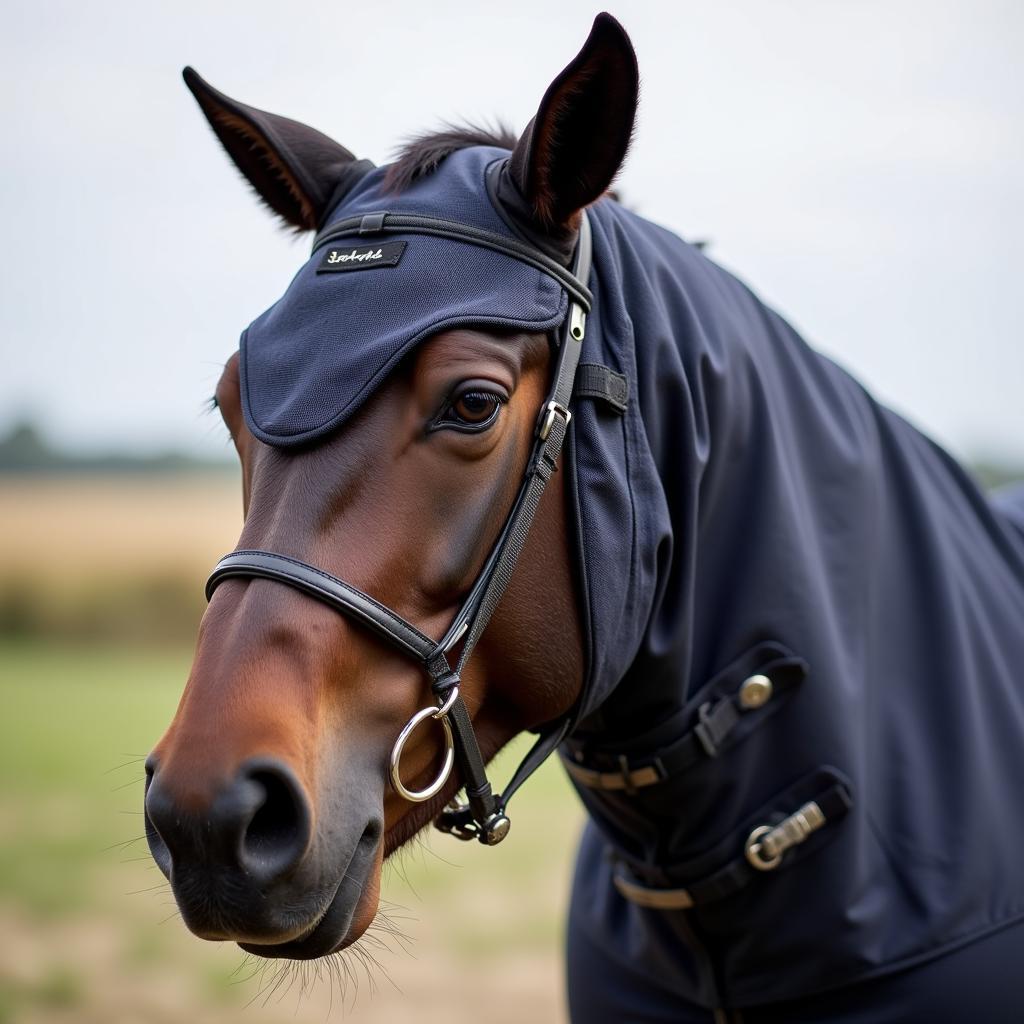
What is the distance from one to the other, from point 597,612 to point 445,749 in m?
0.32

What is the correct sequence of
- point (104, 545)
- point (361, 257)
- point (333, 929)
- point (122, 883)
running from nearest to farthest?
point (333, 929)
point (361, 257)
point (122, 883)
point (104, 545)

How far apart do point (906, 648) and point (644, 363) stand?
810mm

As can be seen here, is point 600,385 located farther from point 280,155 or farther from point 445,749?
point 280,155

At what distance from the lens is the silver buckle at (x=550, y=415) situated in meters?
1.56

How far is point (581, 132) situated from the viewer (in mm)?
1607

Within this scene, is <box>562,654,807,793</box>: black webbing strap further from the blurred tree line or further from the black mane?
the blurred tree line

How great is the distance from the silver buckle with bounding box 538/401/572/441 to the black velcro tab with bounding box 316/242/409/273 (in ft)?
1.06

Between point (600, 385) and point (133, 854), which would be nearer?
point (600, 385)

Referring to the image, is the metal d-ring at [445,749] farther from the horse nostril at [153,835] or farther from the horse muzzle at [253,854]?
the horse nostril at [153,835]

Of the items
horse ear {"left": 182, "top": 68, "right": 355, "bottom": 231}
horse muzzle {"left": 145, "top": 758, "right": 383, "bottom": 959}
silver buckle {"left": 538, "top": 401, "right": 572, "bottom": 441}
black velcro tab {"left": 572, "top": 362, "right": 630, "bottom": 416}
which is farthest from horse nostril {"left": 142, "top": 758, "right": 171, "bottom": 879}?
horse ear {"left": 182, "top": 68, "right": 355, "bottom": 231}

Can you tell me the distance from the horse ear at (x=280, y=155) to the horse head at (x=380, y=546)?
179 mm

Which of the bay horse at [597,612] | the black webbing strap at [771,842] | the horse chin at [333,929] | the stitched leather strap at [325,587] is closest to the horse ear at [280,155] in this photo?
the bay horse at [597,612]

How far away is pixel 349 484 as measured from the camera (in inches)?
55.3

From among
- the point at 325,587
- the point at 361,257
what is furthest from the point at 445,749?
the point at 361,257
